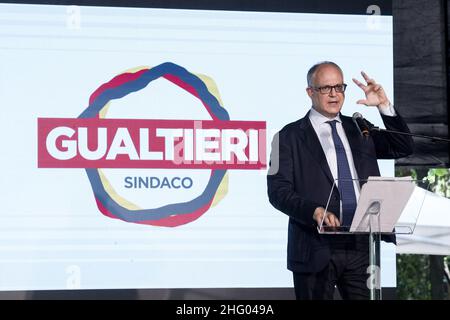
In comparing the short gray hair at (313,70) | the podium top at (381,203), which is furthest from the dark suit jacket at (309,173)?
the podium top at (381,203)

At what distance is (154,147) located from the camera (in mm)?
5648

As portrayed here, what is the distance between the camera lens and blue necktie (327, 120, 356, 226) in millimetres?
5574

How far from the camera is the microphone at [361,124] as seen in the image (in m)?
5.11

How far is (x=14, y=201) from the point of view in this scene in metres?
5.45

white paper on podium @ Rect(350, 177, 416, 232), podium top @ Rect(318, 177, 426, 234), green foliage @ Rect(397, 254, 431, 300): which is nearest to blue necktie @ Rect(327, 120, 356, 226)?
podium top @ Rect(318, 177, 426, 234)

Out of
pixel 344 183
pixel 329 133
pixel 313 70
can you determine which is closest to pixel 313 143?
pixel 329 133

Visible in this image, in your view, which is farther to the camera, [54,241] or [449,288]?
[449,288]

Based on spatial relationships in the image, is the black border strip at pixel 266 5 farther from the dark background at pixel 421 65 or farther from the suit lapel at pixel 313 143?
the suit lapel at pixel 313 143

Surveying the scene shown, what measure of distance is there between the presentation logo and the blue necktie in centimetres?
47

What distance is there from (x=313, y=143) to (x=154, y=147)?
103 centimetres

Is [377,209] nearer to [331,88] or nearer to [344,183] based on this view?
[344,183]

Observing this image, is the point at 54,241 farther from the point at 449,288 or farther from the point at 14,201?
the point at 449,288
